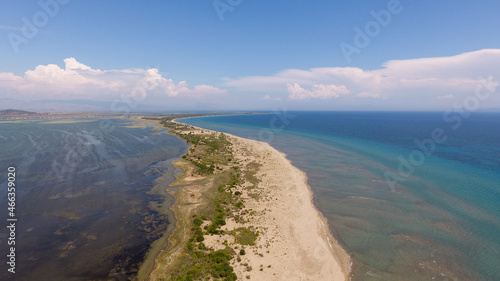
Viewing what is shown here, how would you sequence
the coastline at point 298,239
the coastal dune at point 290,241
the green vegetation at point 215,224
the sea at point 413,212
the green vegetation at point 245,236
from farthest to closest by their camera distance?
the green vegetation at point 245,236
the sea at point 413,212
the coastline at point 298,239
the coastal dune at point 290,241
the green vegetation at point 215,224

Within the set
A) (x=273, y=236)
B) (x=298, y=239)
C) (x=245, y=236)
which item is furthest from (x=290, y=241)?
(x=245, y=236)

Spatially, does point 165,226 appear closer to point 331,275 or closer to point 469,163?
point 331,275

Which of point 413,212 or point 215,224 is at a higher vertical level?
point 215,224

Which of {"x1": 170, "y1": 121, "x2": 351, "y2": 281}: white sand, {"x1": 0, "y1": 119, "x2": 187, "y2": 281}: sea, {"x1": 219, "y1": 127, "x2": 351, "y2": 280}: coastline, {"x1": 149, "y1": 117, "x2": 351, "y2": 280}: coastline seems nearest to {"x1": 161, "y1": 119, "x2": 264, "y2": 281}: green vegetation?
{"x1": 149, "y1": 117, "x2": 351, "y2": 280}: coastline

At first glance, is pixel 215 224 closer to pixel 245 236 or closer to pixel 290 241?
pixel 245 236

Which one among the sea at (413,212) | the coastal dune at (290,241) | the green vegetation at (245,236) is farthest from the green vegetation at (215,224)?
the sea at (413,212)

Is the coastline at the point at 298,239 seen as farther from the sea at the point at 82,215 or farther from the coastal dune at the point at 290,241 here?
the sea at the point at 82,215
